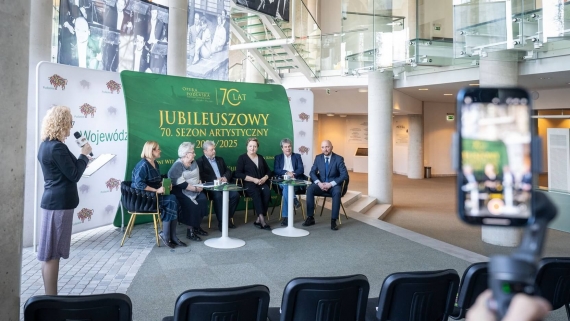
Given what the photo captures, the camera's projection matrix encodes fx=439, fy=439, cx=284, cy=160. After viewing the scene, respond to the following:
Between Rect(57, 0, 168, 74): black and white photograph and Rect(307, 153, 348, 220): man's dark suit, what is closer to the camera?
Rect(57, 0, 168, 74): black and white photograph

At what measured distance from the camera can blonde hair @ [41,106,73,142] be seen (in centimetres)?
327

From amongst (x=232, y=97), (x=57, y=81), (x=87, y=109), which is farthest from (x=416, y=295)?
(x=232, y=97)

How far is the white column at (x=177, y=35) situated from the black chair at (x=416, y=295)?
21.0ft

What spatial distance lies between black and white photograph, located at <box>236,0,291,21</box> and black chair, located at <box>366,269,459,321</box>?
5.78 meters

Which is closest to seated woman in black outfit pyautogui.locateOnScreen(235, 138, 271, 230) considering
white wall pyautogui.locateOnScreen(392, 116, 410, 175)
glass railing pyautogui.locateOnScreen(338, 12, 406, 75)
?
glass railing pyautogui.locateOnScreen(338, 12, 406, 75)

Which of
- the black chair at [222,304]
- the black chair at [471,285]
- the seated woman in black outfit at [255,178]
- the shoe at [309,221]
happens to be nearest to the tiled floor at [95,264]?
the seated woman in black outfit at [255,178]

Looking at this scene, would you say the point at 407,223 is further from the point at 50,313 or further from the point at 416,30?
the point at 50,313

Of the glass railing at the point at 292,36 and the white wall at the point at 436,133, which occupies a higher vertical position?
the glass railing at the point at 292,36

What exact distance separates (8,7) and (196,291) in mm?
1737

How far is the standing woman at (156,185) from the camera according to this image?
5.34 m

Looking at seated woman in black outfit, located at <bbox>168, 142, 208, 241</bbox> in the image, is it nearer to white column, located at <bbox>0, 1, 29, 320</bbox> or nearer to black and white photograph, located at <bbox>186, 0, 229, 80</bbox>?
black and white photograph, located at <bbox>186, 0, 229, 80</bbox>

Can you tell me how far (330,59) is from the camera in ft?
40.7

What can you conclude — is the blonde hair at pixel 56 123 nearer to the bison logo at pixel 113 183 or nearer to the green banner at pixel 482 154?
the bison logo at pixel 113 183

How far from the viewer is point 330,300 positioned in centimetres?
225
